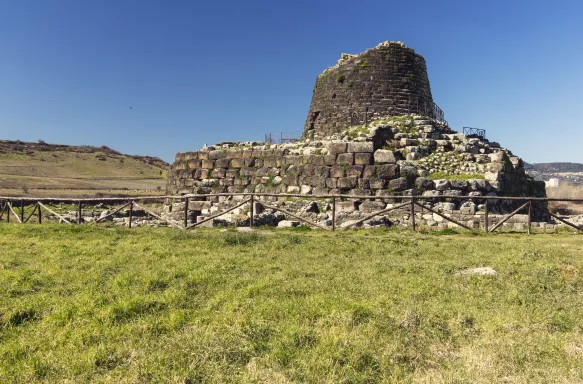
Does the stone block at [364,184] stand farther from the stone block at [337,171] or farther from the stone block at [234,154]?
the stone block at [234,154]

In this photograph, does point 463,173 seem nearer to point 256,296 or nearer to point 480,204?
point 480,204

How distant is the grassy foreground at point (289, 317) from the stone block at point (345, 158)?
7776 mm

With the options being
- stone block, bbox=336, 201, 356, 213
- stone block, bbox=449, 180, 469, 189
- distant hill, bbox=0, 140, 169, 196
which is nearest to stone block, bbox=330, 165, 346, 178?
stone block, bbox=336, 201, 356, 213

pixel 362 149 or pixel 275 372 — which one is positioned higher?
pixel 362 149

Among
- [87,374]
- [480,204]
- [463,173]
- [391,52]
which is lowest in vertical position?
[87,374]

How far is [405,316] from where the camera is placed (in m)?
4.66

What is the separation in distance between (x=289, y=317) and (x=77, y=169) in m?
67.4

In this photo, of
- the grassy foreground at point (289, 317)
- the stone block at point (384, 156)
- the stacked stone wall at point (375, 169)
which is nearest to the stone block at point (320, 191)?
the stacked stone wall at point (375, 169)

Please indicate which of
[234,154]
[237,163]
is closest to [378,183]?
[237,163]

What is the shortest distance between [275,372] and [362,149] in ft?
42.7

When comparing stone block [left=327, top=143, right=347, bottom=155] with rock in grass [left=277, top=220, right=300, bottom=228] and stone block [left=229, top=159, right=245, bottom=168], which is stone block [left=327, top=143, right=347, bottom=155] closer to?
rock in grass [left=277, top=220, right=300, bottom=228]

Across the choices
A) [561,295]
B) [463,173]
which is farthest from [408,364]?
[463,173]

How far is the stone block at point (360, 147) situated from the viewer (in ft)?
51.7

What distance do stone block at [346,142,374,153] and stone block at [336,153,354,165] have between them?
19 cm
